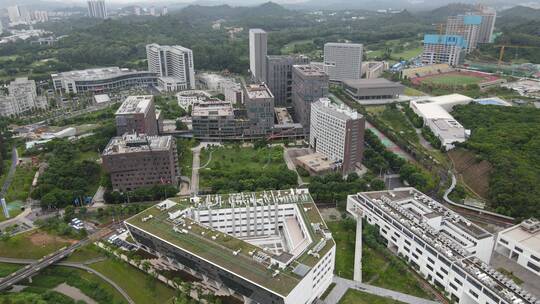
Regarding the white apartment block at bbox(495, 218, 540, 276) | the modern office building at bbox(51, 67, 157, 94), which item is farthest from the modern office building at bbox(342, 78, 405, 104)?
the modern office building at bbox(51, 67, 157, 94)

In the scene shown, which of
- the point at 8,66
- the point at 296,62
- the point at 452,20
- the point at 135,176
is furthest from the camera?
the point at 452,20

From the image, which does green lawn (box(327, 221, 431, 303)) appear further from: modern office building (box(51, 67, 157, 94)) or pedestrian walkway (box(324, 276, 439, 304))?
modern office building (box(51, 67, 157, 94))

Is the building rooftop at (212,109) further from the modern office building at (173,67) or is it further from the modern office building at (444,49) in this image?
the modern office building at (444,49)

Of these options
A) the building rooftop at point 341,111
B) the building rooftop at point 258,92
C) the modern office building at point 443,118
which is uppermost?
the building rooftop at point 341,111

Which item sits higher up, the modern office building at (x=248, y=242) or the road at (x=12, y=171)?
the modern office building at (x=248, y=242)

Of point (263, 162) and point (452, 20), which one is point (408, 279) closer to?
point (263, 162)

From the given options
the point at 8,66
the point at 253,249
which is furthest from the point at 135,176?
the point at 8,66

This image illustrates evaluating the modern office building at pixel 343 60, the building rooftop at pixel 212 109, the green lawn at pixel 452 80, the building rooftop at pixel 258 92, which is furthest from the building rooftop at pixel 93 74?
the green lawn at pixel 452 80

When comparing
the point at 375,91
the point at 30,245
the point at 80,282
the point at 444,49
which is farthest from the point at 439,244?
the point at 444,49
